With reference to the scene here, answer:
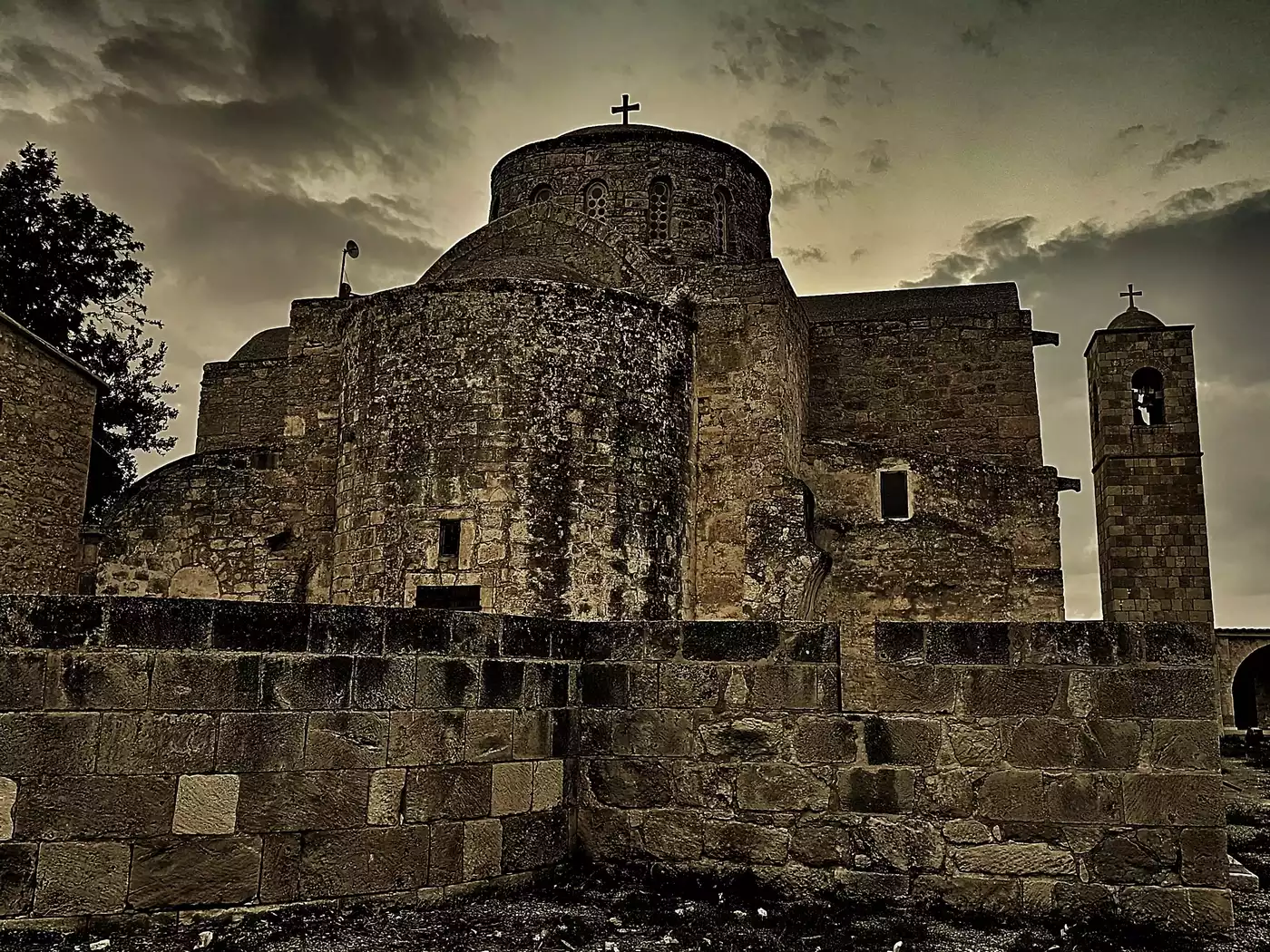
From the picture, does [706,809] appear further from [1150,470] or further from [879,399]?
[1150,470]

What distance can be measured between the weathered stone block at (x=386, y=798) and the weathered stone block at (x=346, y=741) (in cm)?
6

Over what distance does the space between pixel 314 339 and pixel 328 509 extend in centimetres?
267

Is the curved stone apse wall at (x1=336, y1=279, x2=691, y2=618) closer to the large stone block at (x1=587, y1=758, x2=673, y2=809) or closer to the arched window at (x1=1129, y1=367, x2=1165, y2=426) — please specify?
the large stone block at (x1=587, y1=758, x2=673, y2=809)

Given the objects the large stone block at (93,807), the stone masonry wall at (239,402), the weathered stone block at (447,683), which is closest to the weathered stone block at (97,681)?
the large stone block at (93,807)

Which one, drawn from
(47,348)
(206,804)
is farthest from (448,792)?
(47,348)

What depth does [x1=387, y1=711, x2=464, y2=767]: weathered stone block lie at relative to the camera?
5.12 metres

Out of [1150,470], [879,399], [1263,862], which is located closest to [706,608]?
[879,399]

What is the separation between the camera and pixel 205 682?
473 cm

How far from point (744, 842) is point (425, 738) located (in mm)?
1588

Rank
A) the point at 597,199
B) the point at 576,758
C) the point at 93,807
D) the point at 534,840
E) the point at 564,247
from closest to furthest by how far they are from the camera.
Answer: the point at 93,807, the point at 534,840, the point at 576,758, the point at 564,247, the point at 597,199

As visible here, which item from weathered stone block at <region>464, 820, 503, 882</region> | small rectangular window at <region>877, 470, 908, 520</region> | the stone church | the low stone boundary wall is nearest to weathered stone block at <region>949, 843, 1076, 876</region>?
the low stone boundary wall

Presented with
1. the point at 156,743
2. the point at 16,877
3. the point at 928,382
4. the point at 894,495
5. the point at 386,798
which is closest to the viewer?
the point at 16,877

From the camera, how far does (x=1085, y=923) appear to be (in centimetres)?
495

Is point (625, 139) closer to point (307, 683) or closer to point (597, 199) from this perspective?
point (597, 199)
